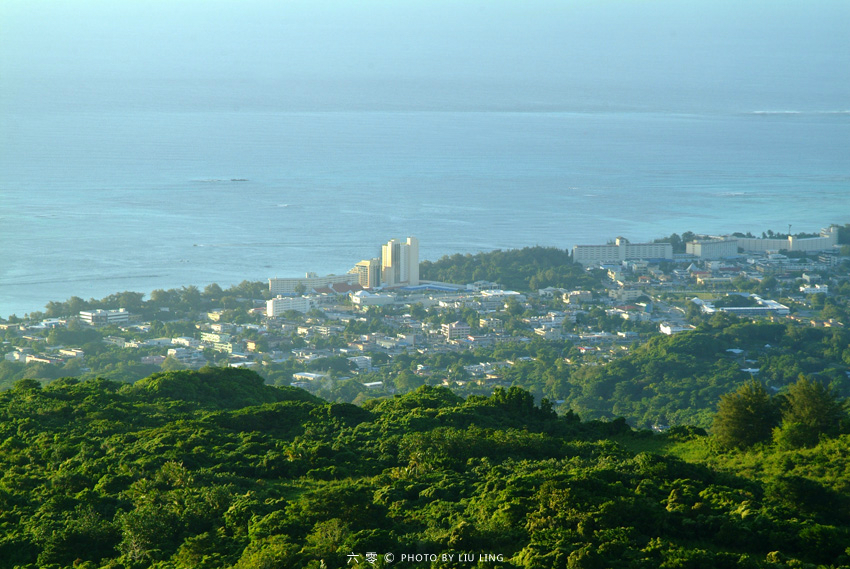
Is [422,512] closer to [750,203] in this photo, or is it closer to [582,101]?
[750,203]

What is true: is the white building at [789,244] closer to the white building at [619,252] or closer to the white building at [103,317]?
the white building at [619,252]

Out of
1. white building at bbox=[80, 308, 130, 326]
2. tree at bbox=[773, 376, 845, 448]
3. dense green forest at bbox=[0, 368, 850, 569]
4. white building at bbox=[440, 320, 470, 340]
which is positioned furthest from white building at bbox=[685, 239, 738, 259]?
tree at bbox=[773, 376, 845, 448]

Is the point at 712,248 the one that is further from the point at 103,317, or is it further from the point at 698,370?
the point at 103,317

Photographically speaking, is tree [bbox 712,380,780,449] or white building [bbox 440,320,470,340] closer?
tree [bbox 712,380,780,449]

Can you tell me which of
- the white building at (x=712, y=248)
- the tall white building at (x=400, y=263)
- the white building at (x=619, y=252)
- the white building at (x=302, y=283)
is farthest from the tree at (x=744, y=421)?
the white building at (x=712, y=248)

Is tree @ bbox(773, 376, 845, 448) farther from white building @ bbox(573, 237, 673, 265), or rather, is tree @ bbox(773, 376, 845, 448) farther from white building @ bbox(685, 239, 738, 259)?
white building @ bbox(685, 239, 738, 259)

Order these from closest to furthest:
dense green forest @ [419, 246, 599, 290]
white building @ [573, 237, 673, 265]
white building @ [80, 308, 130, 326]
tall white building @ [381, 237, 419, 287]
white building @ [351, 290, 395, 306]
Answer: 1. white building @ [80, 308, 130, 326]
2. white building @ [351, 290, 395, 306]
3. tall white building @ [381, 237, 419, 287]
4. dense green forest @ [419, 246, 599, 290]
5. white building @ [573, 237, 673, 265]

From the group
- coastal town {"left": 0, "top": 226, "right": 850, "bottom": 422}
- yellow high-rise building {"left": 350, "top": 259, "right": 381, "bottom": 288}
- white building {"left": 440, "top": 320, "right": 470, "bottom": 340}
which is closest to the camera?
coastal town {"left": 0, "top": 226, "right": 850, "bottom": 422}
